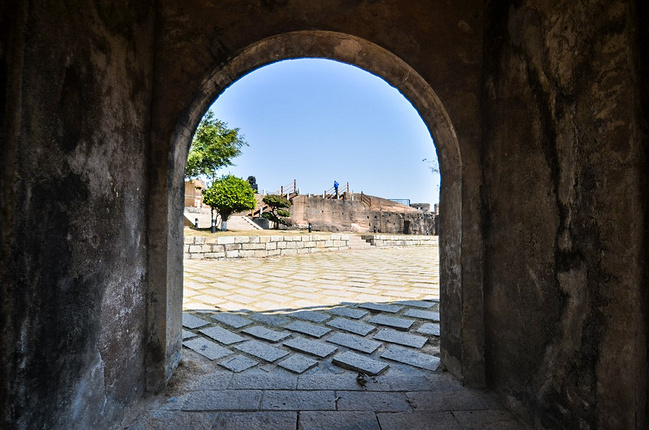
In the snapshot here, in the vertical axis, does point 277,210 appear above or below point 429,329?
above

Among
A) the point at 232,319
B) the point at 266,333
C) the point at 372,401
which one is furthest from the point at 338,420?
the point at 232,319

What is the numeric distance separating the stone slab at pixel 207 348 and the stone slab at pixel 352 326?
45.2 inches

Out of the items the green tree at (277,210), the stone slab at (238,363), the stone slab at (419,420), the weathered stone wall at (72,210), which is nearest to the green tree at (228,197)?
the green tree at (277,210)

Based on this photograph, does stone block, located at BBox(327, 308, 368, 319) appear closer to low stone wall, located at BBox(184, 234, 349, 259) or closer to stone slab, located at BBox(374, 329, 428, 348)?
stone slab, located at BBox(374, 329, 428, 348)

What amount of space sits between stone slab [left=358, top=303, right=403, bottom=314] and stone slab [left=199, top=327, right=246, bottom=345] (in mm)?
1707

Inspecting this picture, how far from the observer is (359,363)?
2.35m

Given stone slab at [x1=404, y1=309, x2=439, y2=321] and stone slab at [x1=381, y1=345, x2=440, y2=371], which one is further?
stone slab at [x1=404, y1=309, x2=439, y2=321]

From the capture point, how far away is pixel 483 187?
199 centimetres

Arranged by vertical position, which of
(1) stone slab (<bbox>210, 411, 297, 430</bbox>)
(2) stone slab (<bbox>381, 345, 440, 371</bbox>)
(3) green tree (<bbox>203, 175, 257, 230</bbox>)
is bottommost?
(1) stone slab (<bbox>210, 411, 297, 430</bbox>)

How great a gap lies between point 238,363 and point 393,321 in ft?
5.61

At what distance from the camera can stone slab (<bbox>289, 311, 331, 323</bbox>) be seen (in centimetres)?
347

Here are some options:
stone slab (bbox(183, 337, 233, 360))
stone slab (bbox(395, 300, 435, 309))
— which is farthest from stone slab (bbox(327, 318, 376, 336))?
stone slab (bbox(183, 337, 233, 360))

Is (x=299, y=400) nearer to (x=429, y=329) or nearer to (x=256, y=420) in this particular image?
(x=256, y=420)

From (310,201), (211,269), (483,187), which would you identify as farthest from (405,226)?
(483,187)
